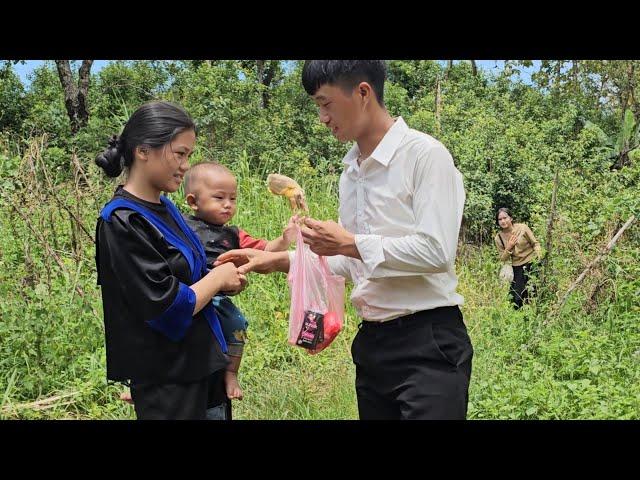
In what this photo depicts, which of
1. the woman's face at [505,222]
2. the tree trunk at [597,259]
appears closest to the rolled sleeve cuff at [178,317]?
the tree trunk at [597,259]

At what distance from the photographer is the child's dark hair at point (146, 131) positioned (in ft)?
7.13

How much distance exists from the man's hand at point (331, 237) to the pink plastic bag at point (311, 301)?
0.37 meters

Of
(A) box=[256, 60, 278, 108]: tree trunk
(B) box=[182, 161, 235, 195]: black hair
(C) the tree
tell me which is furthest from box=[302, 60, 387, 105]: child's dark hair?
(A) box=[256, 60, 278, 108]: tree trunk

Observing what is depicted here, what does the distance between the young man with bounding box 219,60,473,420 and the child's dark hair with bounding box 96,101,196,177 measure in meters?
0.40

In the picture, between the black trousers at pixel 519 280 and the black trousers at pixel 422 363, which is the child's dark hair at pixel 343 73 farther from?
the black trousers at pixel 519 280

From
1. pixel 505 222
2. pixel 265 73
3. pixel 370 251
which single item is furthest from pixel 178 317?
pixel 265 73

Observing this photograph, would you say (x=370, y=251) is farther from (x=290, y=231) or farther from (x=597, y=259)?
(x=597, y=259)

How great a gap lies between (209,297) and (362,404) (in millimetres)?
607

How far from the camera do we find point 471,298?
6.98m

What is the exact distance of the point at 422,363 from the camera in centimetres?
218

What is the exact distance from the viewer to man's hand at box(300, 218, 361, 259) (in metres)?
2.17

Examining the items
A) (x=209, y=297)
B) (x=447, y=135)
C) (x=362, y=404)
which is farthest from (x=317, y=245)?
(x=447, y=135)

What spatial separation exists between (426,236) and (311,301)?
657 millimetres

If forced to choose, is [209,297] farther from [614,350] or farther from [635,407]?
[614,350]
